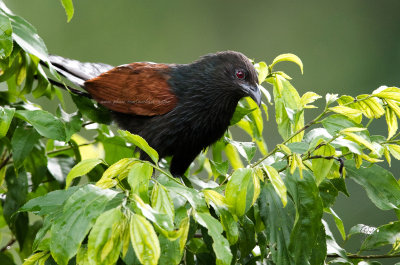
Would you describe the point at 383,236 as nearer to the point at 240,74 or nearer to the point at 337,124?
the point at 337,124

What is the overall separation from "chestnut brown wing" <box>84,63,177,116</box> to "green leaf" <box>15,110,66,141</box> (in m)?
0.94

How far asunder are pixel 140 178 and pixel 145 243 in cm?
23

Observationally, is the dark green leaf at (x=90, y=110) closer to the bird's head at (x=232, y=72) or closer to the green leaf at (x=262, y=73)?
the bird's head at (x=232, y=72)

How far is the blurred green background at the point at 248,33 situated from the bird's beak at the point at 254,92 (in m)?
3.50

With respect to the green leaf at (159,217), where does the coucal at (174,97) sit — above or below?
below

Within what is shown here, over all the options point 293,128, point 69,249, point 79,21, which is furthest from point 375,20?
point 69,249

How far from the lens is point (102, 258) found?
117 cm

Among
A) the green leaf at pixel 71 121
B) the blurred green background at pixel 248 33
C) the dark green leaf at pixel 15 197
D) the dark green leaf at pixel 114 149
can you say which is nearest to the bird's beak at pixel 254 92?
the dark green leaf at pixel 114 149

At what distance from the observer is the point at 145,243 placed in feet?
3.75

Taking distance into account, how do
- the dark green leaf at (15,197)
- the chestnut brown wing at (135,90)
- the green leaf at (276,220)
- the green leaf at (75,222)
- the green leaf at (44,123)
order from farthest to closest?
1. the chestnut brown wing at (135,90)
2. the dark green leaf at (15,197)
3. the green leaf at (44,123)
4. the green leaf at (276,220)
5. the green leaf at (75,222)

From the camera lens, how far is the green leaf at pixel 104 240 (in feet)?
3.84

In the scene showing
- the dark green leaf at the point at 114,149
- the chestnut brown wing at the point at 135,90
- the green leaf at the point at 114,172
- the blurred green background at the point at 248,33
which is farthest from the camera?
the blurred green background at the point at 248,33

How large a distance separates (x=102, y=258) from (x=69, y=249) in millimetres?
122

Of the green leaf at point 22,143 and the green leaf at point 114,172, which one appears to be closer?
the green leaf at point 114,172
